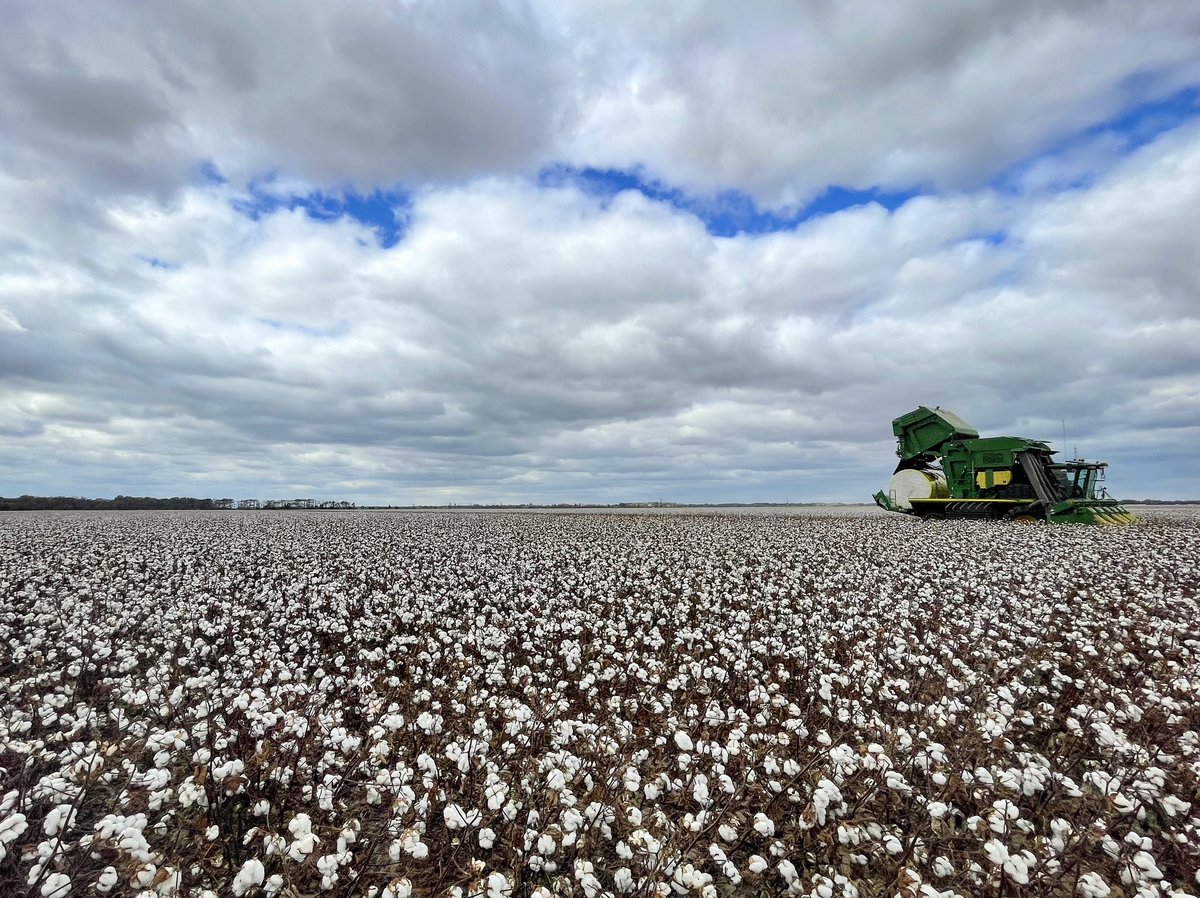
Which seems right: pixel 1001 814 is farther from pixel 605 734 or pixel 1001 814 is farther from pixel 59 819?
pixel 59 819

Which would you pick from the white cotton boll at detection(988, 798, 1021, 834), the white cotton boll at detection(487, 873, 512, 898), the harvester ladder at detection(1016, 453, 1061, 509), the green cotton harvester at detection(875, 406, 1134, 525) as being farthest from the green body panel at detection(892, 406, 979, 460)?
the white cotton boll at detection(487, 873, 512, 898)

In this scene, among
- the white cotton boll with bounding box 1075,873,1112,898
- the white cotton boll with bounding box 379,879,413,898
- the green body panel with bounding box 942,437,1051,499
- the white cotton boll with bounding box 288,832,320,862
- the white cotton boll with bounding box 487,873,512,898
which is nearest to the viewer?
the white cotton boll with bounding box 379,879,413,898

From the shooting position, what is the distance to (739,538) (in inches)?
1065

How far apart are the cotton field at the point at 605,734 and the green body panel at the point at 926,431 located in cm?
1626

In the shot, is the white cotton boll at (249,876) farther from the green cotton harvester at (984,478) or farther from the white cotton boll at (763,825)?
the green cotton harvester at (984,478)

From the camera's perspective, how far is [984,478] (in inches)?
1214

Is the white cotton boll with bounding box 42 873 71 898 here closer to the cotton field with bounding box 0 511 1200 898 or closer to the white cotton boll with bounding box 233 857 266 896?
the cotton field with bounding box 0 511 1200 898

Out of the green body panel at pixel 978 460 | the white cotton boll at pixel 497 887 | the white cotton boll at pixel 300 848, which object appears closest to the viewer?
the white cotton boll at pixel 497 887

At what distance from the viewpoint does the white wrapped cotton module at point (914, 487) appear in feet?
110

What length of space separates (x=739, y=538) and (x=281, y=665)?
21214mm

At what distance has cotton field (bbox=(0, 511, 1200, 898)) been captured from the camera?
4.68m

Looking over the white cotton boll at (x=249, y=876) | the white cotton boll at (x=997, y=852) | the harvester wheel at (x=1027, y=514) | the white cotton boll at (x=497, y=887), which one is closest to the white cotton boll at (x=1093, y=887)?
the white cotton boll at (x=997, y=852)

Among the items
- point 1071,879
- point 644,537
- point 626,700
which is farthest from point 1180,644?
point 644,537

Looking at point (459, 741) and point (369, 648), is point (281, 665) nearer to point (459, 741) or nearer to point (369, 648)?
point (369, 648)
